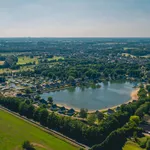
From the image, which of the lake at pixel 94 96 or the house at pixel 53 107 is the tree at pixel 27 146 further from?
the lake at pixel 94 96

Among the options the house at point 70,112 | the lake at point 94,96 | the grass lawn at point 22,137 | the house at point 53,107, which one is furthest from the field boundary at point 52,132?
the lake at point 94,96

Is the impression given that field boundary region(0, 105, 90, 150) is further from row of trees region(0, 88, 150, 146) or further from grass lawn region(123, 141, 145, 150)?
grass lawn region(123, 141, 145, 150)

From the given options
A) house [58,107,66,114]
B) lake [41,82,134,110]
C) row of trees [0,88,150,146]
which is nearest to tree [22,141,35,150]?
row of trees [0,88,150,146]

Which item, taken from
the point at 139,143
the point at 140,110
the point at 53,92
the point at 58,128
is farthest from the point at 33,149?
the point at 53,92

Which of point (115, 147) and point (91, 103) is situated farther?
point (91, 103)

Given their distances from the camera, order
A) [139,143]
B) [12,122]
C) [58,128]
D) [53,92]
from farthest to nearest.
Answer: [53,92] < [12,122] < [58,128] < [139,143]

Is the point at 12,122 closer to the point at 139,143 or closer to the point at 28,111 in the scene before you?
the point at 28,111
